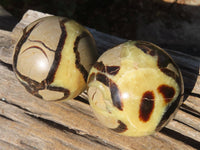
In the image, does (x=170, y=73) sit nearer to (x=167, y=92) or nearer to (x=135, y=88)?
(x=167, y=92)

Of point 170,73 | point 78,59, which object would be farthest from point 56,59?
point 170,73

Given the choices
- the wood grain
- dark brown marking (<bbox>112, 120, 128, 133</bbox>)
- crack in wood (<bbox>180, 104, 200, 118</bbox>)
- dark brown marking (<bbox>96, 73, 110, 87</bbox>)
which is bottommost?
the wood grain

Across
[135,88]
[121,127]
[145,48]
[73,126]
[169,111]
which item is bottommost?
[73,126]

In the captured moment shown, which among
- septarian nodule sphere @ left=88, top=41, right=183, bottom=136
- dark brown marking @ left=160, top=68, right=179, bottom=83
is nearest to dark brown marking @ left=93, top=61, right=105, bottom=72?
septarian nodule sphere @ left=88, top=41, right=183, bottom=136

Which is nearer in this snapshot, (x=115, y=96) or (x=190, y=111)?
(x=115, y=96)

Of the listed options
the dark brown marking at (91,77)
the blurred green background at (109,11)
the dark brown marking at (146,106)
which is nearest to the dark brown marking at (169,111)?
the dark brown marking at (146,106)

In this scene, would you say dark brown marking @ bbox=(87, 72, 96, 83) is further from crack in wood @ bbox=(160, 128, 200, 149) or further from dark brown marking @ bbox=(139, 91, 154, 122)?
crack in wood @ bbox=(160, 128, 200, 149)
